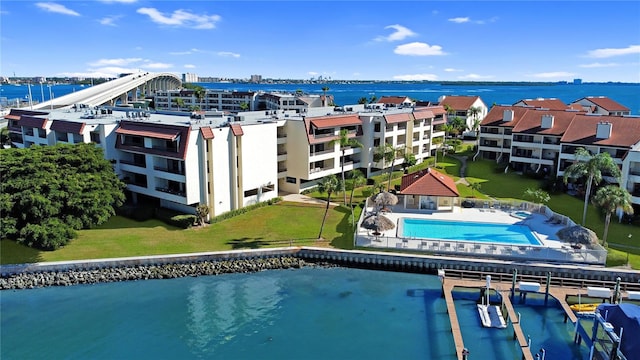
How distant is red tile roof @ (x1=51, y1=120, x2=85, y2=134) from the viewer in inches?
2076

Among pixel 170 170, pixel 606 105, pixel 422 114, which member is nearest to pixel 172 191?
pixel 170 170

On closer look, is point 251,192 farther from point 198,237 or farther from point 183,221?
point 198,237

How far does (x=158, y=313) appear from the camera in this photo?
3441 centimetres

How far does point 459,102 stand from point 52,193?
9440 centimetres

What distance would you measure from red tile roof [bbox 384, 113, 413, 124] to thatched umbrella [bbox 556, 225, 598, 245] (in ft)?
101

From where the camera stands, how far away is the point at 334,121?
61531 millimetres

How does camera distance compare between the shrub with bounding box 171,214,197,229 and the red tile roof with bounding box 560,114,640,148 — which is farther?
the red tile roof with bounding box 560,114,640,148

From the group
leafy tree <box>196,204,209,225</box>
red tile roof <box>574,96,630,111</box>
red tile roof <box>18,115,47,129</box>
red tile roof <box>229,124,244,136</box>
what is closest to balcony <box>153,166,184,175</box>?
leafy tree <box>196,204,209,225</box>

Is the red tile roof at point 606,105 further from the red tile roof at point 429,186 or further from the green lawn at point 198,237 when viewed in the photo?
the green lawn at point 198,237

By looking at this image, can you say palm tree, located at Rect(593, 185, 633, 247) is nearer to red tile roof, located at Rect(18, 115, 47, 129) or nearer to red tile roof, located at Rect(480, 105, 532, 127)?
red tile roof, located at Rect(480, 105, 532, 127)

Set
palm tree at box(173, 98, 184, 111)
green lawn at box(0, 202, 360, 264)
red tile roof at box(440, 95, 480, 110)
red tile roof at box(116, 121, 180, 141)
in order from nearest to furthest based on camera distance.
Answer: green lawn at box(0, 202, 360, 264), red tile roof at box(116, 121, 180, 141), red tile roof at box(440, 95, 480, 110), palm tree at box(173, 98, 184, 111)

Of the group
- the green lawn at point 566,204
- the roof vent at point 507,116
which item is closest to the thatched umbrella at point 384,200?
the green lawn at point 566,204

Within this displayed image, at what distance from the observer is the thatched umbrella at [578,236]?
40.3 m

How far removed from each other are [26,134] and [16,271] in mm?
31970
